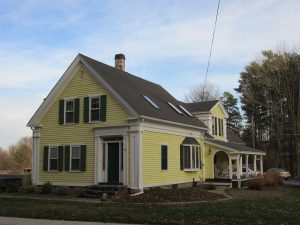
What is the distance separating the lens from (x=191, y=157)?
89.6 feet

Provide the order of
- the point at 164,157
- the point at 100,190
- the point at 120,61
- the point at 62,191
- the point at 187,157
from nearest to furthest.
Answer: the point at 100,190 → the point at 62,191 → the point at 164,157 → the point at 187,157 → the point at 120,61

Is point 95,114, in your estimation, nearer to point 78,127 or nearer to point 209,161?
point 78,127

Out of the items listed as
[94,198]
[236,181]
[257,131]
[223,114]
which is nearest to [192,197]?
[94,198]

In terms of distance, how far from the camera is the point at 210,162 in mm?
30484

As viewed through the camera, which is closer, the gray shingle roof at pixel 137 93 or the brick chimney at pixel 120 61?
the gray shingle roof at pixel 137 93

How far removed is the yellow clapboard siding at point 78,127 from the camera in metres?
22.8

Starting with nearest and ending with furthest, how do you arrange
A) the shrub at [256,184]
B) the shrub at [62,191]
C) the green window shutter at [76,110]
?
1. the shrub at [62,191]
2. the green window shutter at [76,110]
3. the shrub at [256,184]

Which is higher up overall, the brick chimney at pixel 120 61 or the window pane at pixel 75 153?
the brick chimney at pixel 120 61

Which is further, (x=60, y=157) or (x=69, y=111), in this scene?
(x=69, y=111)

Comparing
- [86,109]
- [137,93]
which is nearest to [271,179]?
[137,93]

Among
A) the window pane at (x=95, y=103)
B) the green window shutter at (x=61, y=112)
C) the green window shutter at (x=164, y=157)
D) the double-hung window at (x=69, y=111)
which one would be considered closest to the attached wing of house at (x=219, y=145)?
the green window shutter at (x=164, y=157)

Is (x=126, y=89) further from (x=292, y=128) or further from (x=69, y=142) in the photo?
(x=292, y=128)

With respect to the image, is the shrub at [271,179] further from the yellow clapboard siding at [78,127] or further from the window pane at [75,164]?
the window pane at [75,164]

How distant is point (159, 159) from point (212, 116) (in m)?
12.0
